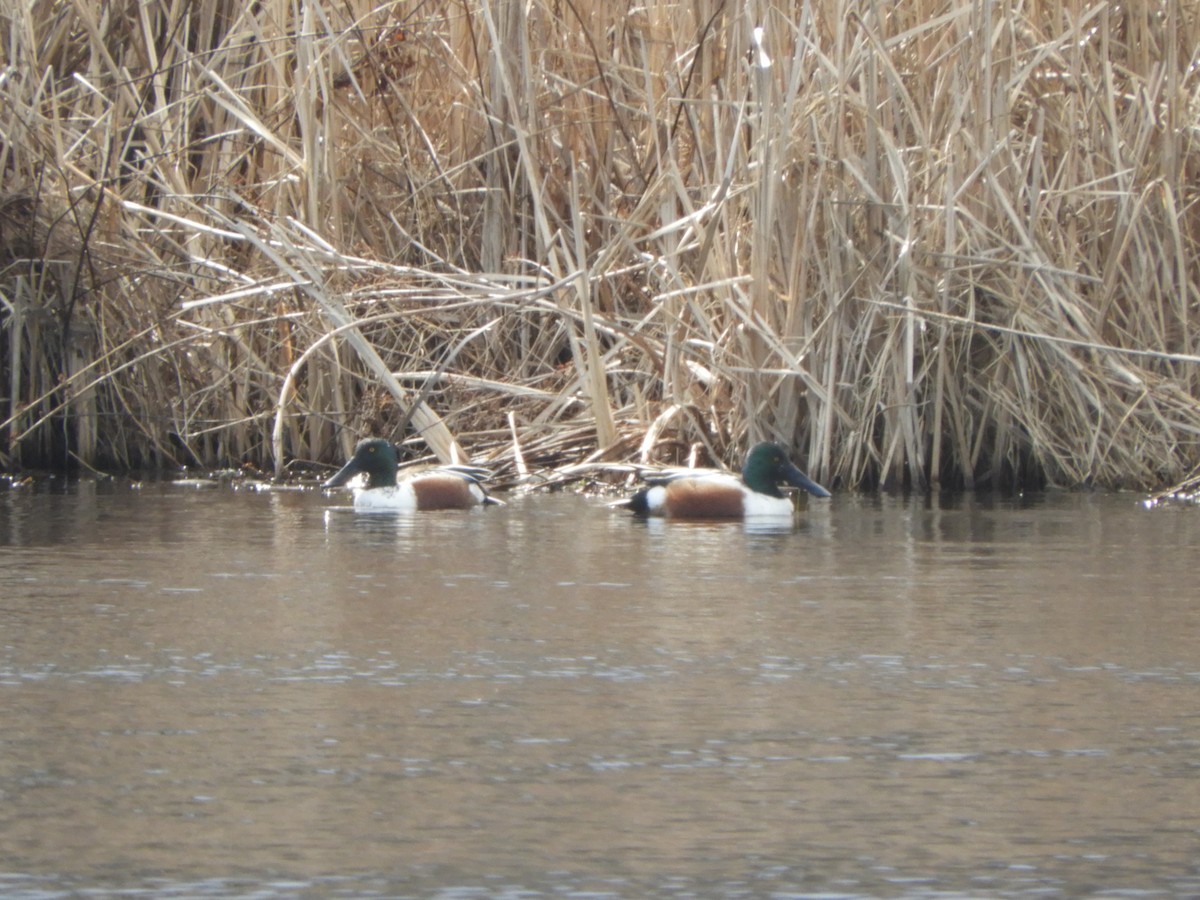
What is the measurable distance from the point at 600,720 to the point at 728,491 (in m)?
4.19

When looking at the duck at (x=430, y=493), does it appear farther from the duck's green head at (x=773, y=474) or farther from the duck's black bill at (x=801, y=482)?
the duck's black bill at (x=801, y=482)

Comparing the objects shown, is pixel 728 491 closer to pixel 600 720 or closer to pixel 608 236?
pixel 608 236

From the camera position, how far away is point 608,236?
31.0ft

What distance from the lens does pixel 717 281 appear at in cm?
847

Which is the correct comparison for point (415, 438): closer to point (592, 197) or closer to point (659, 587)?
→ point (592, 197)

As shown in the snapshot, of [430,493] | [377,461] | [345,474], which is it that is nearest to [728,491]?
[430,493]

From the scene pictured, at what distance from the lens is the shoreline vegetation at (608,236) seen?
821cm

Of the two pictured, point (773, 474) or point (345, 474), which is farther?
point (345, 474)

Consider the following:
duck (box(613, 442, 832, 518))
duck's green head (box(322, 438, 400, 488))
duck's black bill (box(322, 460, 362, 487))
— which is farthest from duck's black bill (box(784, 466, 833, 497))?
duck's black bill (box(322, 460, 362, 487))

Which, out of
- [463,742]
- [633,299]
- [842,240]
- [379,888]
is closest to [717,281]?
[842,240]

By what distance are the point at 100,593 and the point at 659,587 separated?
57.2 inches

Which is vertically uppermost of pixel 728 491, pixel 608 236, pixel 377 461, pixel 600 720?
pixel 608 236

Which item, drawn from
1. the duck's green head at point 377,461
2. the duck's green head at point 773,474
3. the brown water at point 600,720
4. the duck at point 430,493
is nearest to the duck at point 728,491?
the duck's green head at point 773,474

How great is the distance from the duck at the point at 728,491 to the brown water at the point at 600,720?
1.17 metres
